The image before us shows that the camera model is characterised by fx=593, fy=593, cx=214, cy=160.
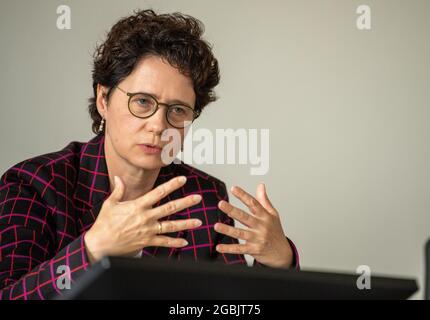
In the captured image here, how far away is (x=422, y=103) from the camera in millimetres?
2963

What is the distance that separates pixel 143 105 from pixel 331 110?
1450 millimetres

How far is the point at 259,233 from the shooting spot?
1428 mm

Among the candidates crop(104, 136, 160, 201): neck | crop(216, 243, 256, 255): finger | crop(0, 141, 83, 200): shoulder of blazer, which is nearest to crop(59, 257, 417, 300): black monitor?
crop(216, 243, 256, 255): finger

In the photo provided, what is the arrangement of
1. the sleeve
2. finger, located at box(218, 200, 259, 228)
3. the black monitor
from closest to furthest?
the black monitor → the sleeve → finger, located at box(218, 200, 259, 228)

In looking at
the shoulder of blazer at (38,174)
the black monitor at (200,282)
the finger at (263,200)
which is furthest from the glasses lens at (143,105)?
the black monitor at (200,282)

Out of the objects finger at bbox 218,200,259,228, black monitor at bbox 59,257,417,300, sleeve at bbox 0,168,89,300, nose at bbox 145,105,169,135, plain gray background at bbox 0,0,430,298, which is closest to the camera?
black monitor at bbox 59,257,417,300

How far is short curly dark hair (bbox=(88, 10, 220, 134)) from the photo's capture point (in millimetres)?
1687

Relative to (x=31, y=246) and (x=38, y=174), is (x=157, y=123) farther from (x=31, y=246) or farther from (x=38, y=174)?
(x=31, y=246)

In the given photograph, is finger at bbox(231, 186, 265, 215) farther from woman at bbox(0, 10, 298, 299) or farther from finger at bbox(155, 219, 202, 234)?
finger at bbox(155, 219, 202, 234)

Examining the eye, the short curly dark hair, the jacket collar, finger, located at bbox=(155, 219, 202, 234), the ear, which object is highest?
the short curly dark hair

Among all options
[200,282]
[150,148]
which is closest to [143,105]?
[150,148]

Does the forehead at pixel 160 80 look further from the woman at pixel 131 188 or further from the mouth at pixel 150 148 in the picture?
the mouth at pixel 150 148

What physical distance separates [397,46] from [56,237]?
2.07 m
